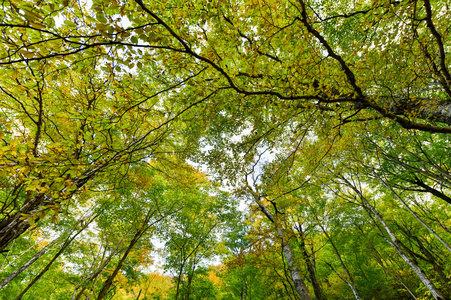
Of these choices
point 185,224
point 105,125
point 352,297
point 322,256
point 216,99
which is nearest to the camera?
point 105,125

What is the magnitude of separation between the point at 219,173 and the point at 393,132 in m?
5.92

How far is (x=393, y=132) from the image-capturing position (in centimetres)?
573

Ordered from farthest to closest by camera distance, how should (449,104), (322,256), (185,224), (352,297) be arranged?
(322,256) < (352,297) < (185,224) < (449,104)

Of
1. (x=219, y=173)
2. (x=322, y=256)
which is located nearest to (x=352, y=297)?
(x=322, y=256)

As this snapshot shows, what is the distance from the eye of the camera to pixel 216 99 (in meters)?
2.70

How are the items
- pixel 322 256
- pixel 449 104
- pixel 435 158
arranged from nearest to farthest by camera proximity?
pixel 449 104 < pixel 435 158 < pixel 322 256

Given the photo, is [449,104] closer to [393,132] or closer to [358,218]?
[393,132]

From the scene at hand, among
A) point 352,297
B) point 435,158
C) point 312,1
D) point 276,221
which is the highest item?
point 312,1

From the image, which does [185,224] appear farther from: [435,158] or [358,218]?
[435,158]

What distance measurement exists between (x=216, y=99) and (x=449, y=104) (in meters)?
4.81

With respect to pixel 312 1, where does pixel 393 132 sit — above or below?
below

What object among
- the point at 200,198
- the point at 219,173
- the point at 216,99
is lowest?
the point at 216,99

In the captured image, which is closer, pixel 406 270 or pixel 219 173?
pixel 219 173

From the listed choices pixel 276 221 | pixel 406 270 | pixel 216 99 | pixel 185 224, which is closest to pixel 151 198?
pixel 185 224
